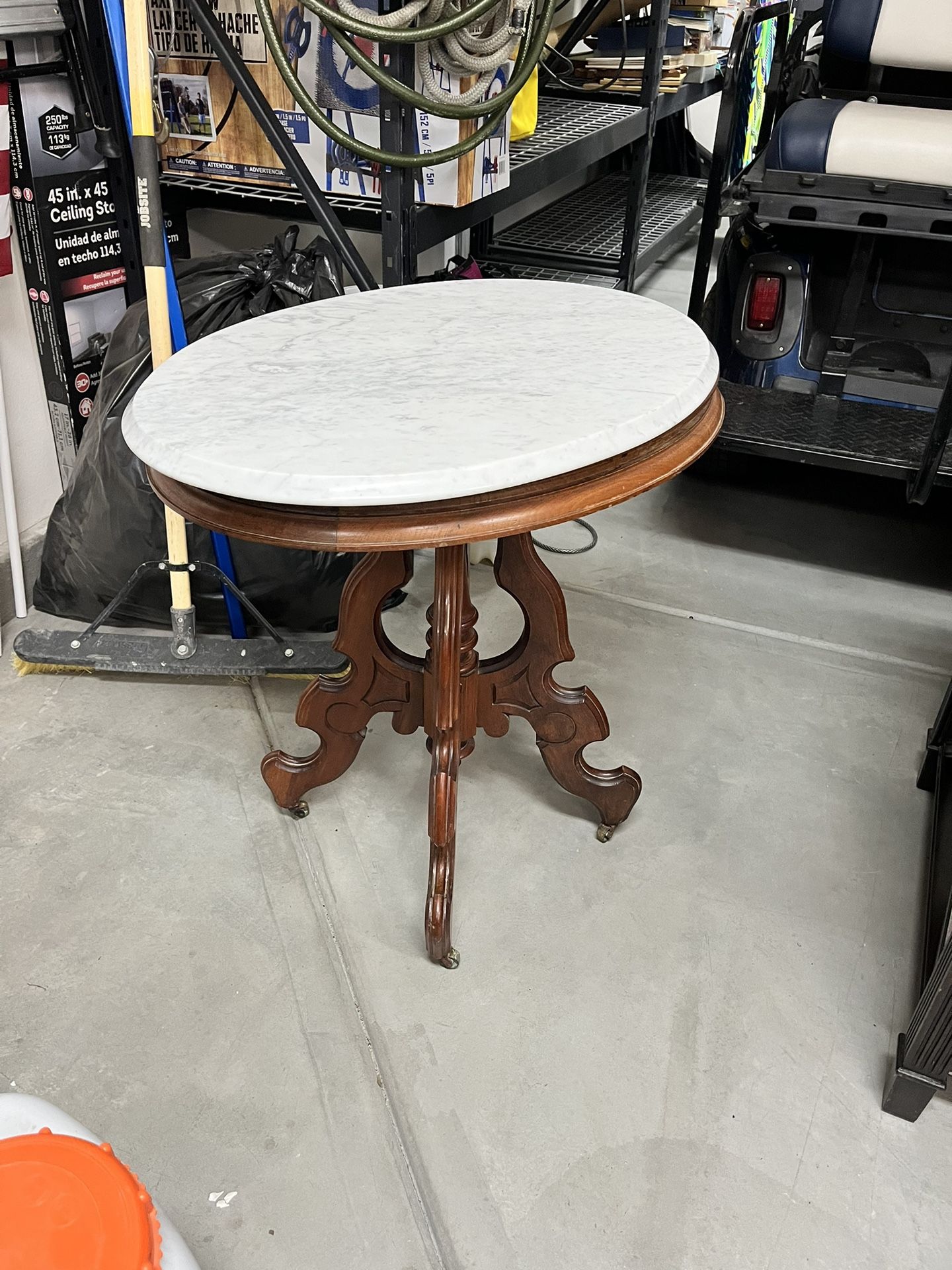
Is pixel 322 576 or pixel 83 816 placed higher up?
pixel 322 576

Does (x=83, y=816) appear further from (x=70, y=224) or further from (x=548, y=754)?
(x=70, y=224)

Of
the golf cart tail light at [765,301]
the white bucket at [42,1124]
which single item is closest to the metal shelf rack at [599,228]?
the golf cart tail light at [765,301]

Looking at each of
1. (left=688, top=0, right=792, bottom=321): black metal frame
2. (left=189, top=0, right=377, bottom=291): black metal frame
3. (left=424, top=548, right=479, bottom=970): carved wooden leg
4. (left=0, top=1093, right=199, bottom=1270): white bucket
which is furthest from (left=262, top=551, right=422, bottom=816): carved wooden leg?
(left=688, top=0, right=792, bottom=321): black metal frame

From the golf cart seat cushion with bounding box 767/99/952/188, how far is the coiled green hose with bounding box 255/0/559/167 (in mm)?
599

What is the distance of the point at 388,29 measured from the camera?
1.44 metres

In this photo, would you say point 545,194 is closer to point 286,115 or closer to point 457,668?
point 286,115

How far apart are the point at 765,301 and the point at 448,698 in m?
1.50

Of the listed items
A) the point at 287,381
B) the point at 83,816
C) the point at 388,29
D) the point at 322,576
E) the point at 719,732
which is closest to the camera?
the point at 287,381

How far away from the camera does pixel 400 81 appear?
1.55 meters

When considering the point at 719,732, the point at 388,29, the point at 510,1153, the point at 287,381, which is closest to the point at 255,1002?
the point at 510,1153

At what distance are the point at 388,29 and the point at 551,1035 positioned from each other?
1454 millimetres

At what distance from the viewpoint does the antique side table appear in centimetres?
90

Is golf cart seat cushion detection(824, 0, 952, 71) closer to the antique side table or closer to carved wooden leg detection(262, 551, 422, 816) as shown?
the antique side table

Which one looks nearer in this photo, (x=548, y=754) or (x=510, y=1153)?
(x=510, y=1153)
